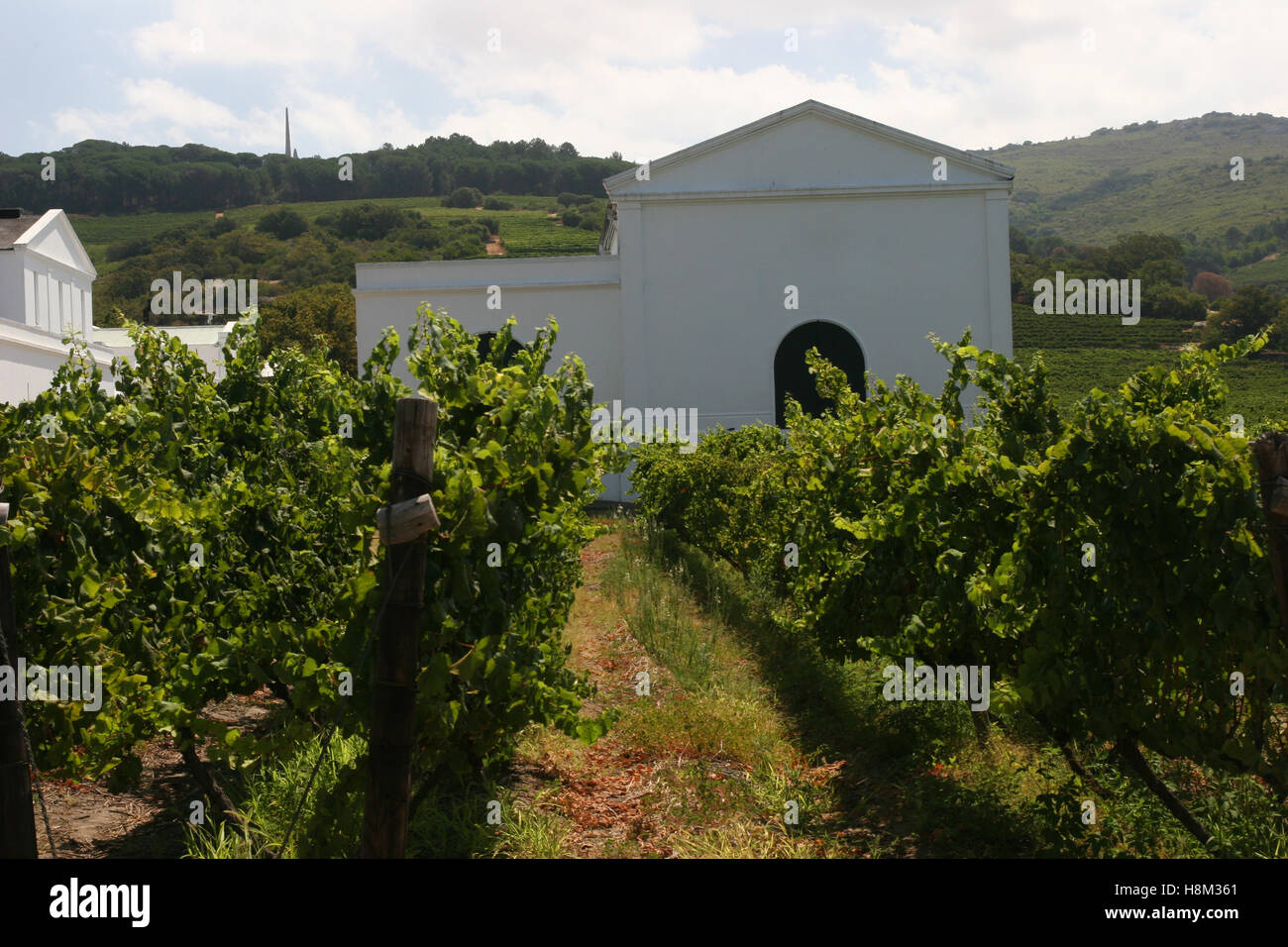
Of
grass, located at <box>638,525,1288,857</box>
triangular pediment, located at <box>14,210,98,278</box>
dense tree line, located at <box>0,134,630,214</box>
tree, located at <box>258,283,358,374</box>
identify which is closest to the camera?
grass, located at <box>638,525,1288,857</box>

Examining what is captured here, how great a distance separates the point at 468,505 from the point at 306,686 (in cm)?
104

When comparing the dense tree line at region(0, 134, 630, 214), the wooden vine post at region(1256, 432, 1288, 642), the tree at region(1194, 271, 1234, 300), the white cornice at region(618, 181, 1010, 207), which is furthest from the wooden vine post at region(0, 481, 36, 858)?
the dense tree line at region(0, 134, 630, 214)

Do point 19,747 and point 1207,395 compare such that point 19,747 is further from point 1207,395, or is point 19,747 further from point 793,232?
point 793,232

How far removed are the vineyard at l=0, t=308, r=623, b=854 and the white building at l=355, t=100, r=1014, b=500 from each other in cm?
2167

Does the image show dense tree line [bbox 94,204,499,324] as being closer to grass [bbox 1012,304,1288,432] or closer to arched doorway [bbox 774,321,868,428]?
grass [bbox 1012,304,1288,432]

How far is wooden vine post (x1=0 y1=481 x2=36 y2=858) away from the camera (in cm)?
380

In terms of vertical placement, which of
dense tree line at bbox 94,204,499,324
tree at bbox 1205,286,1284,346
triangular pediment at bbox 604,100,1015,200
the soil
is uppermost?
dense tree line at bbox 94,204,499,324

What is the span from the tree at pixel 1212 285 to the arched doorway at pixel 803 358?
60247 mm

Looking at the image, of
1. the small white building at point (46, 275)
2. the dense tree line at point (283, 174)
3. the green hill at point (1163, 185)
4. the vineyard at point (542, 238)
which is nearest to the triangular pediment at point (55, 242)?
the small white building at point (46, 275)

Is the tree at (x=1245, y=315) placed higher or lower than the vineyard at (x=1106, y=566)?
higher

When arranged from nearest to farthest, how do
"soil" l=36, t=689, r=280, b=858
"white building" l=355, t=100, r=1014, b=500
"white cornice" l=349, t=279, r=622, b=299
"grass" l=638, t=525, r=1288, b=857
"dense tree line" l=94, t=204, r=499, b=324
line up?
"grass" l=638, t=525, r=1288, b=857, "soil" l=36, t=689, r=280, b=858, "white cornice" l=349, t=279, r=622, b=299, "white building" l=355, t=100, r=1014, b=500, "dense tree line" l=94, t=204, r=499, b=324

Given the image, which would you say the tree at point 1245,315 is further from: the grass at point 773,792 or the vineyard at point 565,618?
the vineyard at point 565,618

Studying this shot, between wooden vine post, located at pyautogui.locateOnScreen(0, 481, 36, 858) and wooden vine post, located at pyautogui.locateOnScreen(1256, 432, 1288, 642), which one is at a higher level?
wooden vine post, located at pyautogui.locateOnScreen(1256, 432, 1288, 642)

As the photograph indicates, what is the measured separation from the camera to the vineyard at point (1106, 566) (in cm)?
394
